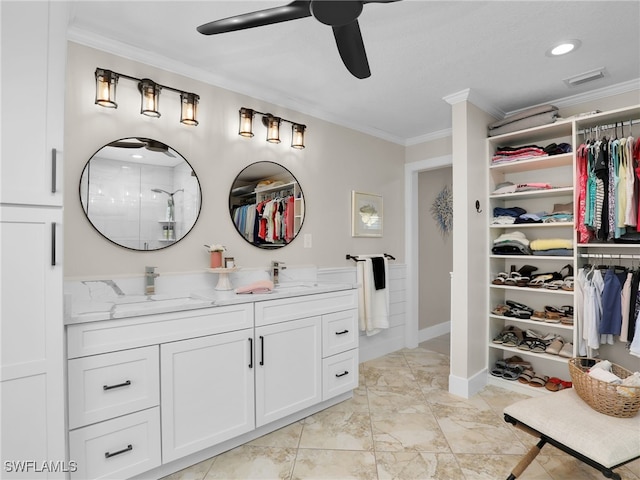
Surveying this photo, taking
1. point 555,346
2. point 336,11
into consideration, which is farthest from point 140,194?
point 555,346

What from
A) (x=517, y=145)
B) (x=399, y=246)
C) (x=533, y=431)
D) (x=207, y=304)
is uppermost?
(x=517, y=145)

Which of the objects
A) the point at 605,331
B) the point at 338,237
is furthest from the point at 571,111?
the point at 338,237

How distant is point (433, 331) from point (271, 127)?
344 centimetres

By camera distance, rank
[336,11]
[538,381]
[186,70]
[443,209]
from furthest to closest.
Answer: [443,209] → [538,381] → [186,70] → [336,11]

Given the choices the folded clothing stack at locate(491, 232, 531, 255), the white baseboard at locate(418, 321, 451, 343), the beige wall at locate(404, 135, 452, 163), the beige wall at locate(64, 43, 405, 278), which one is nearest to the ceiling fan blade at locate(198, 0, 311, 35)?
the beige wall at locate(64, 43, 405, 278)

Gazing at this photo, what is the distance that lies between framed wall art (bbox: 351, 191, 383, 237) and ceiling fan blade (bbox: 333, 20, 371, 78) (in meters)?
1.80

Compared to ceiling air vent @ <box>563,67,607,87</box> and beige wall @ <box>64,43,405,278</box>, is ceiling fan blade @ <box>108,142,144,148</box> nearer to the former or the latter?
beige wall @ <box>64,43,405,278</box>

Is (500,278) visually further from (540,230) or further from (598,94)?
(598,94)

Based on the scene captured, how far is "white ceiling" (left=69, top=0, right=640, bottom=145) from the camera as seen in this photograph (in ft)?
6.15

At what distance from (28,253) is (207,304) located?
846 millimetres

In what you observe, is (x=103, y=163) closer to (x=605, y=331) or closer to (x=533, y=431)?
(x=533, y=431)

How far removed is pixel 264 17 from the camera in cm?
A: 144

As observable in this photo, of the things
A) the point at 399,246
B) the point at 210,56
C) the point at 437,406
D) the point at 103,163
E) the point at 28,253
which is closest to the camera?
the point at 28,253

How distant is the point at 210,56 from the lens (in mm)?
2324
